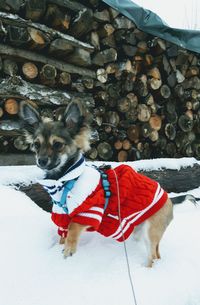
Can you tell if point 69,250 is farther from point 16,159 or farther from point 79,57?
point 79,57

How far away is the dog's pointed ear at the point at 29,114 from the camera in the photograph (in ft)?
8.91

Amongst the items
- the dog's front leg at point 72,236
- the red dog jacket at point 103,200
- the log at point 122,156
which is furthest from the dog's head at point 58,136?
the log at point 122,156

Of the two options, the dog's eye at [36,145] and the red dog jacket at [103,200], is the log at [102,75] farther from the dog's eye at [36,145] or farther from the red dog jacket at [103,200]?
the dog's eye at [36,145]

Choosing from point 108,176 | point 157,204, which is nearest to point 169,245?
point 157,204

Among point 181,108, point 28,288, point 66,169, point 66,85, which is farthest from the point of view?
point 181,108

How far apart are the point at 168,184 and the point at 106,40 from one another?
7.38ft

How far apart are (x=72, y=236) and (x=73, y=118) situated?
2.64ft

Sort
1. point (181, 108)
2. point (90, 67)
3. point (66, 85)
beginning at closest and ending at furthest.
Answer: point (66, 85)
point (90, 67)
point (181, 108)

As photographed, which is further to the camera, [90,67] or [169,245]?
[90,67]

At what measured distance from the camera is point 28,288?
7.48 feet

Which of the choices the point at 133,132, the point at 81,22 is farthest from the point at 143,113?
the point at 81,22

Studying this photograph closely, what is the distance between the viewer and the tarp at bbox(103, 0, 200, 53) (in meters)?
5.33

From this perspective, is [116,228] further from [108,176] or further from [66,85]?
[66,85]

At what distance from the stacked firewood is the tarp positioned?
14cm
